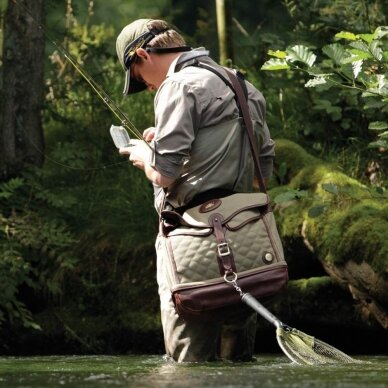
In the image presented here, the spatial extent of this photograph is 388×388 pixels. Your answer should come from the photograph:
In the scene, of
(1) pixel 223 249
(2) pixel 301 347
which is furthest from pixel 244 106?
(2) pixel 301 347

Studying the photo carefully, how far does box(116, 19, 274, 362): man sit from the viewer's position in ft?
18.4

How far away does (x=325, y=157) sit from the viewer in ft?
29.3

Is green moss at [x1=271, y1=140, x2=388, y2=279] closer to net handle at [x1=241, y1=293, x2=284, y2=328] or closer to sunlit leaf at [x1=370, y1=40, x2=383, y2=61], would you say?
sunlit leaf at [x1=370, y1=40, x2=383, y2=61]

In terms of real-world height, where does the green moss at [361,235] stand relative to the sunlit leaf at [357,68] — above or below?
below

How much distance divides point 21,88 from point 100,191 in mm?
897

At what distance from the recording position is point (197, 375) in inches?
200

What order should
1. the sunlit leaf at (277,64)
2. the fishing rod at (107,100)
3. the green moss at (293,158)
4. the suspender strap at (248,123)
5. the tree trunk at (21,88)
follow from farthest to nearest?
the tree trunk at (21,88)
the green moss at (293,158)
the sunlit leaf at (277,64)
the fishing rod at (107,100)
the suspender strap at (248,123)

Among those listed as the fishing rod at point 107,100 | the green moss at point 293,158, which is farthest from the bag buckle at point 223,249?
the green moss at point 293,158

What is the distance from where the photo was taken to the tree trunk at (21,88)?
29.0ft

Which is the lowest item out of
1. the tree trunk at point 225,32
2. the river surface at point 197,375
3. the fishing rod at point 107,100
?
the river surface at point 197,375

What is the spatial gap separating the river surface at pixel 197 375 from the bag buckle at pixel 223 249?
19.0 inches

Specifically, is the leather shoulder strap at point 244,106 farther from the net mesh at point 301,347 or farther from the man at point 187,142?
the net mesh at point 301,347

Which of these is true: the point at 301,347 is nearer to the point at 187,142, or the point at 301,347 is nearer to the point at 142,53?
the point at 187,142

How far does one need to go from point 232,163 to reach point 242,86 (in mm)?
402
